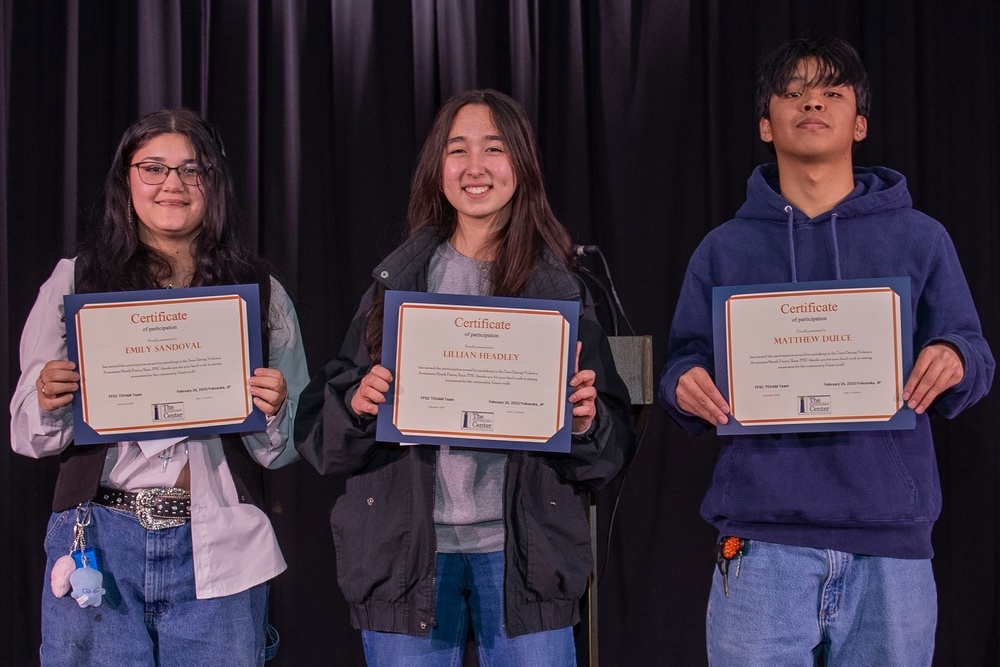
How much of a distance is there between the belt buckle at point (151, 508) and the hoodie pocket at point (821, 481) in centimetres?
115

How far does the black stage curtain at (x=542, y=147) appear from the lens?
130 inches

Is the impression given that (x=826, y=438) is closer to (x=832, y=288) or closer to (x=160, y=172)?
(x=832, y=288)

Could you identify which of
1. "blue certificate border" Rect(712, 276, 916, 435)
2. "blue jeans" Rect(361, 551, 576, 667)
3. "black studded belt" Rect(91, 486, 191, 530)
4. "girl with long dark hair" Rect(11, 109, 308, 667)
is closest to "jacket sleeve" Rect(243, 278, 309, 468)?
"girl with long dark hair" Rect(11, 109, 308, 667)

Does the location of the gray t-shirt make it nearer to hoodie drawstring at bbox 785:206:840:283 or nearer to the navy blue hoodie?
the navy blue hoodie

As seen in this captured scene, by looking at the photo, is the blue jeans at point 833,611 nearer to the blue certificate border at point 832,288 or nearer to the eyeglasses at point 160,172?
the blue certificate border at point 832,288

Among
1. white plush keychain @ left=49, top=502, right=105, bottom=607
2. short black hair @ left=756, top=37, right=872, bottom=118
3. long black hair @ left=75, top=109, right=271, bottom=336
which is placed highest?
short black hair @ left=756, top=37, right=872, bottom=118

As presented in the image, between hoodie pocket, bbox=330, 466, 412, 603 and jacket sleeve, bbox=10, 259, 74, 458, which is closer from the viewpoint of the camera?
hoodie pocket, bbox=330, 466, 412, 603

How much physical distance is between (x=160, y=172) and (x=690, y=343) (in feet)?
4.16

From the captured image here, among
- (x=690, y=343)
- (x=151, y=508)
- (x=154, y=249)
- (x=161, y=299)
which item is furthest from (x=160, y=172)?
(x=690, y=343)

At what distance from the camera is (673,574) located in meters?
3.40

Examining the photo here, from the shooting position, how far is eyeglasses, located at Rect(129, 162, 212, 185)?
2.07 m

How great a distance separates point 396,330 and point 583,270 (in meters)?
0.48

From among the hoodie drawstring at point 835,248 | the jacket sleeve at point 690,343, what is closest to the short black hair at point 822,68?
the hoodie drawstring at point 835,248

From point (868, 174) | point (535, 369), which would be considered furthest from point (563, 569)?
point (868, 174)
